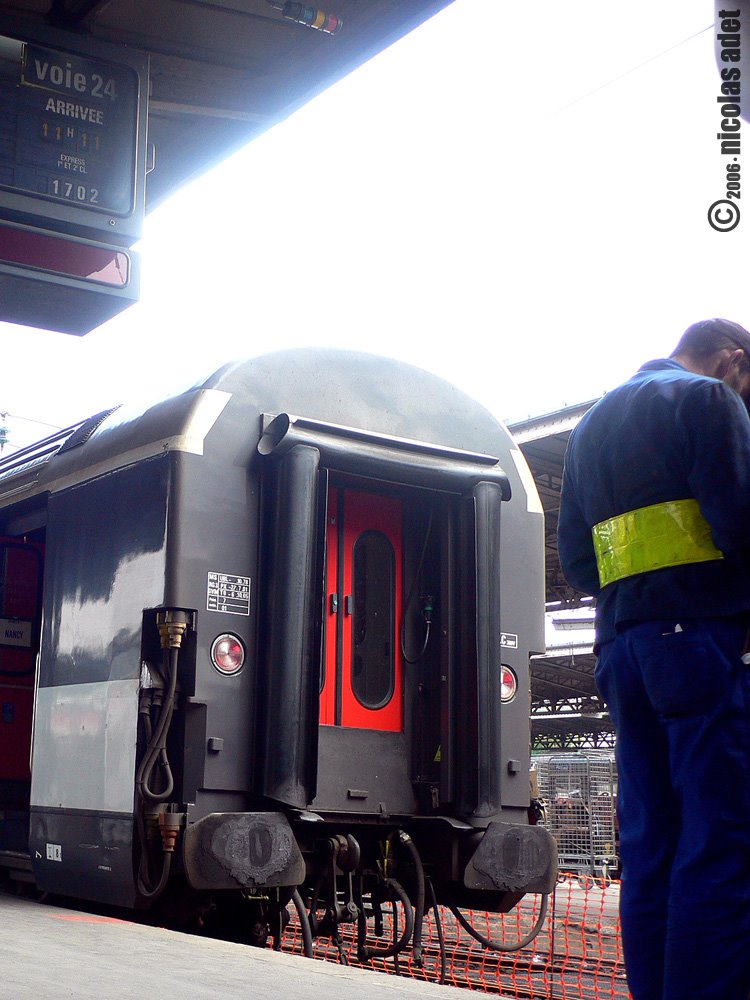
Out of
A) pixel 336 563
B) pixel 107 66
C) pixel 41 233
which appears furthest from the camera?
pixel 336 563

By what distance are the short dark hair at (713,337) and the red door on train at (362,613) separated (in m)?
3.69

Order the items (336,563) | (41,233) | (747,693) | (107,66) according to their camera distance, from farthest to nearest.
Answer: (336,563), (107,66), (41,233), (747,693)

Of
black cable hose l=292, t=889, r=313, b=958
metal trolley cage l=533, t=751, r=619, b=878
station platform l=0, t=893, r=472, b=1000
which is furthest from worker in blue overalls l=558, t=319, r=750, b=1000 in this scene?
metal trolley cage l=533, t=751, r=619, b=878

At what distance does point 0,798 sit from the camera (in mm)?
8289

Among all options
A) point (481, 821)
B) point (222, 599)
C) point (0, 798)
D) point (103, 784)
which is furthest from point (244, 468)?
point (0, 798)

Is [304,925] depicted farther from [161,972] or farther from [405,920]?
[161,972]

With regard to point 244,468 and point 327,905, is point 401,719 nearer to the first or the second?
point 327,905

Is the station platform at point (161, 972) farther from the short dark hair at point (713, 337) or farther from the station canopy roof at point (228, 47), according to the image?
the station canopy roof at point (228, 47)

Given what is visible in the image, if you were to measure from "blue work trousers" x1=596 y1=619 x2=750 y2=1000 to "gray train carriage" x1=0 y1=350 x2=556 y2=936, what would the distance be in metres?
3.12

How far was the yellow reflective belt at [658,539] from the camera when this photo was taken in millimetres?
3012

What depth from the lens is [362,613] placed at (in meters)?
6.99

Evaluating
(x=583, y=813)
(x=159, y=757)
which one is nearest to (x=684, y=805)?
(x=159, y=757)

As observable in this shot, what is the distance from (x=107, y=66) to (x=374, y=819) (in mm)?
4036

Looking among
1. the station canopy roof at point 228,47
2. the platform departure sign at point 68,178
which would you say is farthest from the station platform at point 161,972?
the station canopy roof at point 228,47
